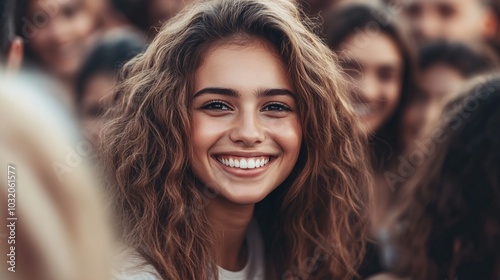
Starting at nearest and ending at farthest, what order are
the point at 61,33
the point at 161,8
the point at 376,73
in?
the point at 61,33 < the point at 161,8 < the point at 376,73

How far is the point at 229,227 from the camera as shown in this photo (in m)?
1.96

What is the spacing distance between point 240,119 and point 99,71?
0.86 meters

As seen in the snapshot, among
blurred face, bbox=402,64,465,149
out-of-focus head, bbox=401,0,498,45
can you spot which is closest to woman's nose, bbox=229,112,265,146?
blurred face, bbox=402,64,465,149

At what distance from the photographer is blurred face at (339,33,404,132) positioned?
2680mm

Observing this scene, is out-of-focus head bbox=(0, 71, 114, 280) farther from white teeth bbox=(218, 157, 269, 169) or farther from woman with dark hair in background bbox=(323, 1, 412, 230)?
woman with dark hair in background bbox=(323, 1, 412, 230)

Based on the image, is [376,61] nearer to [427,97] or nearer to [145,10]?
[427,97]

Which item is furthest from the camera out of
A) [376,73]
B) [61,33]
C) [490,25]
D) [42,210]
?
[490,25]

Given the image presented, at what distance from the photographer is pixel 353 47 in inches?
106

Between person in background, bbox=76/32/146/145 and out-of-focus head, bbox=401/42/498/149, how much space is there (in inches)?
42.6

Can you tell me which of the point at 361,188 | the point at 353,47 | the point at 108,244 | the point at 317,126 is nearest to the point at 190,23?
→ the point at 317,126

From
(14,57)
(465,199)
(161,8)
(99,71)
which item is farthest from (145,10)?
(465,199)

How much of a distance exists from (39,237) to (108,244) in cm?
22

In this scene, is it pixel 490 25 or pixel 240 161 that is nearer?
pixel 240 161

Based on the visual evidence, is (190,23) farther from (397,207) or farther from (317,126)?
(397,207)
